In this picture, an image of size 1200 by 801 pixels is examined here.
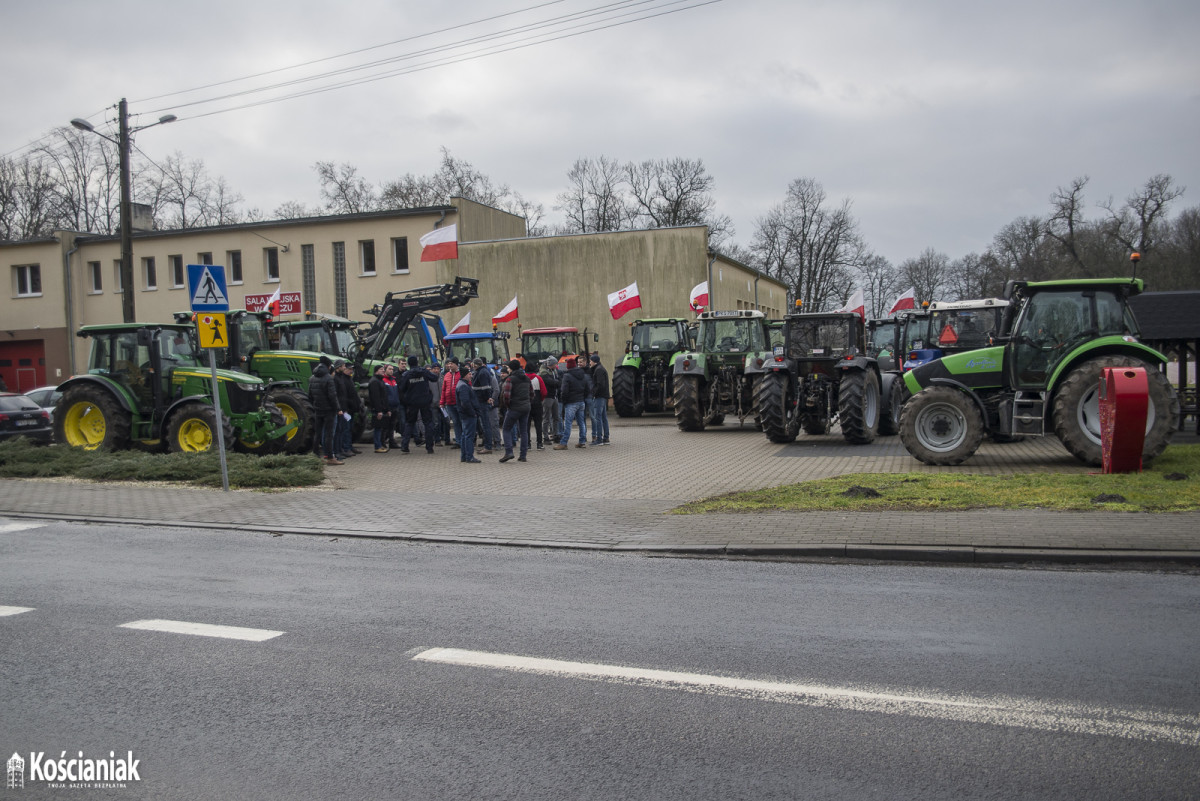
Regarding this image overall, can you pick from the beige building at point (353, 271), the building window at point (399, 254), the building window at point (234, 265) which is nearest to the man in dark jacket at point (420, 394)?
the beige building at point (353, 271)

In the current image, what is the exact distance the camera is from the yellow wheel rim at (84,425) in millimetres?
16938

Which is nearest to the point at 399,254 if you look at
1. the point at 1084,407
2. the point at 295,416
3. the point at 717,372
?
the point at 717,372

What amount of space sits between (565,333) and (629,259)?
29.8 feet

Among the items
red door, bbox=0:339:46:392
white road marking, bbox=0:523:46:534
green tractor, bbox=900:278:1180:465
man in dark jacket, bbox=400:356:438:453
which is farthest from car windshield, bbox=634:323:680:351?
red door, bbox=0:339:46:392

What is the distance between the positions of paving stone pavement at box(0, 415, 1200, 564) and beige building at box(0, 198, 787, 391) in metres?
20.5

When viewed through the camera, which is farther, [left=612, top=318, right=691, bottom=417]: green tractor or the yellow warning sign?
[left=612, top=318, right=691, bottom=417]: green tractor

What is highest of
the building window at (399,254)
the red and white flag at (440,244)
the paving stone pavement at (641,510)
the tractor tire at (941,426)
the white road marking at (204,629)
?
the building window at (399,254)

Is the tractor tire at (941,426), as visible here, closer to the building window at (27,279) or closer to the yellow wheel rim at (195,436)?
the yellow wheel rim at (195,436)

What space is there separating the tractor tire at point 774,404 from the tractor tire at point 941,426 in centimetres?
385

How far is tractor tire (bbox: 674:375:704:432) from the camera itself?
2133cm

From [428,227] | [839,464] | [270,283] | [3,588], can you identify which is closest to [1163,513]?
[839,464]

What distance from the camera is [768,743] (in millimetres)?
3998

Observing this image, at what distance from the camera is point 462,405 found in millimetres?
16141

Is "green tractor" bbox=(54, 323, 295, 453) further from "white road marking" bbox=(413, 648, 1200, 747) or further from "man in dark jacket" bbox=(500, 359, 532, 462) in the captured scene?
"white road marking" bbox=(413, 648, 1200, 747)
